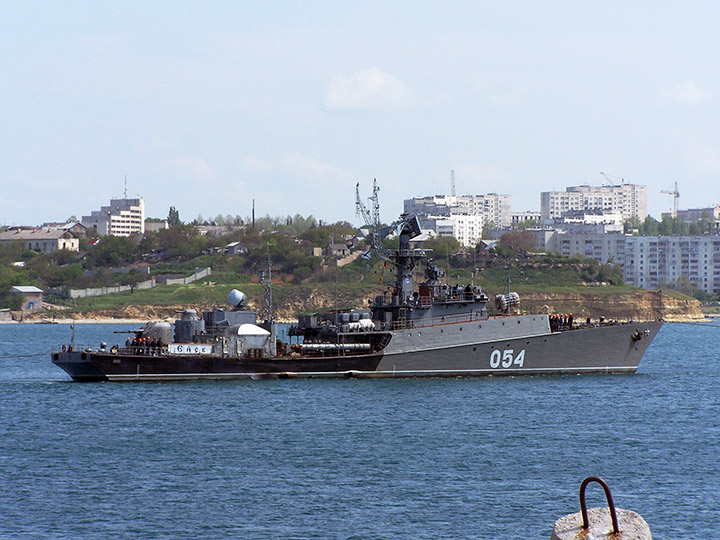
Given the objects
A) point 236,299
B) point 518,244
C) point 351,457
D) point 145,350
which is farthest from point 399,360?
point 518,244

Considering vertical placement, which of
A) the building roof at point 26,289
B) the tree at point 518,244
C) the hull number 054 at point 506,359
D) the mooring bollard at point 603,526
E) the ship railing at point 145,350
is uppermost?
the tree at point 518,244

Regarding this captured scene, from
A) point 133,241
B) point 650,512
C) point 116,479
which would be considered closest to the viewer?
point 650,512

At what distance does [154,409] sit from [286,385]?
27.5ft

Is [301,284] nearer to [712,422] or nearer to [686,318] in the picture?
[686,318]

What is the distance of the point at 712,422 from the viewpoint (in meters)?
42.2

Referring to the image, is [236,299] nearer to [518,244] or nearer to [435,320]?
[435,320]

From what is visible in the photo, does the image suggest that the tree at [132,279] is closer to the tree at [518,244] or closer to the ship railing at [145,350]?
the tree at [518,244]

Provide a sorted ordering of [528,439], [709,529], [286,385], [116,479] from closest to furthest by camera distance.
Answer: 1. [709,529]
2. [116,479]
3. [528,439]
4. [286,385]

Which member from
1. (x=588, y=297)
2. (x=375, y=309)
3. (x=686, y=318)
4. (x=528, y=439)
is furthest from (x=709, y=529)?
(x=686, y=318)

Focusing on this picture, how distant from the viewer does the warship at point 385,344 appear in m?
51.8

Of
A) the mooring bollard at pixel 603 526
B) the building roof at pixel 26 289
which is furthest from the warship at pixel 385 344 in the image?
the building roof at pixel 26 289

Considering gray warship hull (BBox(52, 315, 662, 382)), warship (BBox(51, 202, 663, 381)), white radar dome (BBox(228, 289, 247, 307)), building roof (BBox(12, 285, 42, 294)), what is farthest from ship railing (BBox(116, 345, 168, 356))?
building roof (BBox(12, 285, 42, 294))

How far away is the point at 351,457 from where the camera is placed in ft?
110

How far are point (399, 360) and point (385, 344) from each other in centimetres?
105
